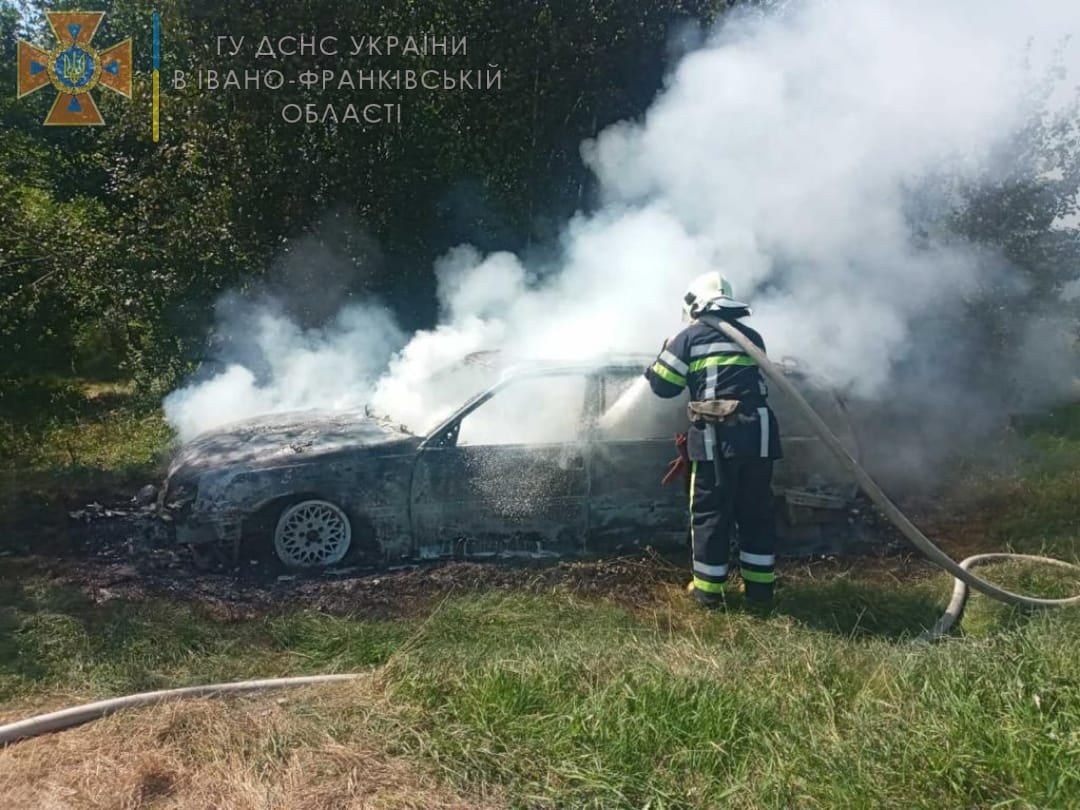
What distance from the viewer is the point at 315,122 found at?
893cm

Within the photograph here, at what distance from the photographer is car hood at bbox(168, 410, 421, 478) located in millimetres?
5395

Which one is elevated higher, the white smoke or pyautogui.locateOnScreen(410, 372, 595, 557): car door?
the white smoke

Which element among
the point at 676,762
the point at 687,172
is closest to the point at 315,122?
the point at 687,172

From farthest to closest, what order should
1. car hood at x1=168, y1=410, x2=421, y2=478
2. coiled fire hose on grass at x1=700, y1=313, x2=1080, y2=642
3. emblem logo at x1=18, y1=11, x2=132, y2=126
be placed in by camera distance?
emblem logo at x1=18, y1=11, x2=132, y2=126
car hood at x1=168, y1=410, x2=421, y2=478
coiled fire hose on grass at x1=700, y1=313, x2=1080, y2=642

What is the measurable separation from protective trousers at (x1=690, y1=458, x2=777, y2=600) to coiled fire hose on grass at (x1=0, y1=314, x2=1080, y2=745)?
1.55 ft

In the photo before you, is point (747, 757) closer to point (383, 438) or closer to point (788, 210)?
point (383, 438)

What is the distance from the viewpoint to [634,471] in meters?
5.52

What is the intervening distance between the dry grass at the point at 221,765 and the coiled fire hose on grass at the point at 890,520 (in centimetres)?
Answer: 7

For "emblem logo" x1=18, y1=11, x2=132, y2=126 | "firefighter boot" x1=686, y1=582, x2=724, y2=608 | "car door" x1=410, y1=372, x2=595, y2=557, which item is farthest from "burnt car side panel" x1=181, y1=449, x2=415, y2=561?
"emblem logo" x1=18, y1=11, x2=132, y2=126

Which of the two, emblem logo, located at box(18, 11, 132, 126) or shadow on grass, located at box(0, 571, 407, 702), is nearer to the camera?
shadow on grass, located at box(0, 571, 407, 702)

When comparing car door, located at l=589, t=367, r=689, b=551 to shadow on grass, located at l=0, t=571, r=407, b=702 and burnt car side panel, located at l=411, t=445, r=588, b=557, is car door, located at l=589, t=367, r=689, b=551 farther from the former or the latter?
shadow on grass, located at l=0, t=571, r=407, b=702

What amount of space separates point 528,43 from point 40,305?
17.9 ft

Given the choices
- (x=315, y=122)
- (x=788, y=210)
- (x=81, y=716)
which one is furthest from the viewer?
(x=315, y=122)

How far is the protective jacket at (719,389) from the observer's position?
194 inches
